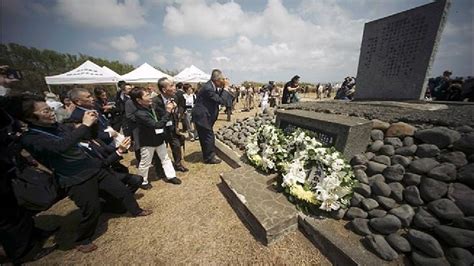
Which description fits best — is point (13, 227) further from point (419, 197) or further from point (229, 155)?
point (419, 197)

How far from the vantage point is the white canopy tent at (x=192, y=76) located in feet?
43.2

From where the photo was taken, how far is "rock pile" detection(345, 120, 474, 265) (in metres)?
→ 1.97

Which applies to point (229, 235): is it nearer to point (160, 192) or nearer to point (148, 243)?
point (148, 243)

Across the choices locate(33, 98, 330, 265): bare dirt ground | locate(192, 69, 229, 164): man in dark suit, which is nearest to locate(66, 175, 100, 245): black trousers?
locate(33, 98, 330, 265): bare dirt ground

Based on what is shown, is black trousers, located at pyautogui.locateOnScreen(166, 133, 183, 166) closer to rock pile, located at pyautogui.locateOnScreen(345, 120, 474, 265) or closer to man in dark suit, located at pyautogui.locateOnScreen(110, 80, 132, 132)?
man in dark suit, located at pyautogui.locateOnScreen(110, 80, 132, 132)

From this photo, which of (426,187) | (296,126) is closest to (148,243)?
(296,126)

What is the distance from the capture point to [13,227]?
2301 millimetres

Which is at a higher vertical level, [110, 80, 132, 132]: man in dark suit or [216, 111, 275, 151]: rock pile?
[110, 80, 132, 132]: man in dark suit

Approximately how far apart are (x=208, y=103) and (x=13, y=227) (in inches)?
147

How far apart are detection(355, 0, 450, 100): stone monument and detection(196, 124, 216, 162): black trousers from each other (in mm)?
5484

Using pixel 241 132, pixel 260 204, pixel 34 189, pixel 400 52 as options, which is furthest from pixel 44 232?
pixel 400 52

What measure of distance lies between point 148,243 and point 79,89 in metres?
2.66

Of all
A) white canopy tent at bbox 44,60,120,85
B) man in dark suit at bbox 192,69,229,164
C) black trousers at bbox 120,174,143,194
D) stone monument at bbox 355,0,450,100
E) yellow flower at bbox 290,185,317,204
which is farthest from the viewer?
white canopy tent at bbox 44,60,120,85

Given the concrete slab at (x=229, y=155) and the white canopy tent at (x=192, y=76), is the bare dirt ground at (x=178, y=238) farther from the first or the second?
the white canopy tent at (x=192, y=76)
